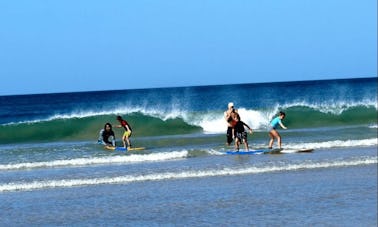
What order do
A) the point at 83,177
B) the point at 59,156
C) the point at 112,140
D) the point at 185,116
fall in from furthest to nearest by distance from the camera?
1. the point at 185,116
2. the point at 112,140
3. the point at 59,156
4. the point at 83,177

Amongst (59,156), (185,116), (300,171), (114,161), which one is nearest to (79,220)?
(300,171)

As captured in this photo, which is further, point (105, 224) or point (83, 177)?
point (83, 177)

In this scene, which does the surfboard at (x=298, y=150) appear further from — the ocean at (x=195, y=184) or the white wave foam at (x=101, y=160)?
the white wave foam at (x=101, y=160)

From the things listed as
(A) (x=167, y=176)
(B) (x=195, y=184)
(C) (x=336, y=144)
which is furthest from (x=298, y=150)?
(B) (x=195, y=184)

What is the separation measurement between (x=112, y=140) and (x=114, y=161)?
5.14m

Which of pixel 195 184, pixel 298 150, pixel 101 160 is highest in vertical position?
pixel 298 150

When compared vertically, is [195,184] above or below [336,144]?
below

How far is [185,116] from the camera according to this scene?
3653 cm

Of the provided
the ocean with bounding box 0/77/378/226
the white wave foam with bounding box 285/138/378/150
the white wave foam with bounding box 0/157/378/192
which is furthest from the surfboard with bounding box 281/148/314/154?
the white wave foam with bounding box 0/157/378/192

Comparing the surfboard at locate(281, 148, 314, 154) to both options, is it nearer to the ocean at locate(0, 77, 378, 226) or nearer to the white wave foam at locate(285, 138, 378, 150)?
the ocean at locate(0, 77, 378, 226)

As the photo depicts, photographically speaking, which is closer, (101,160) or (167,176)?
(167,176)

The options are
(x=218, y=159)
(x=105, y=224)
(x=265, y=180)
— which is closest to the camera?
(x=105, y=224)

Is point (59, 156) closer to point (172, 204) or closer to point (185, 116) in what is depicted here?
point (172, 204)

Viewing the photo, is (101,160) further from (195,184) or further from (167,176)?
(195,184)
